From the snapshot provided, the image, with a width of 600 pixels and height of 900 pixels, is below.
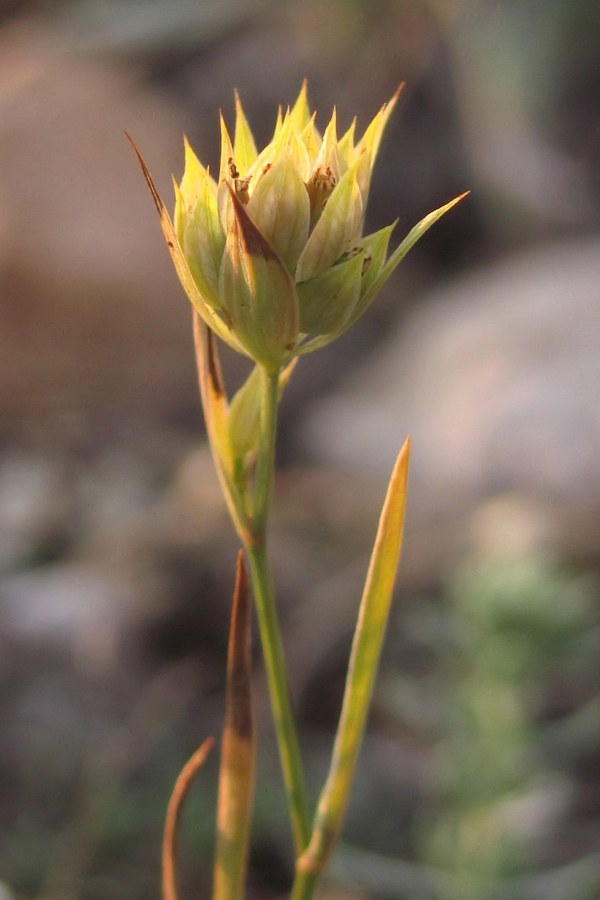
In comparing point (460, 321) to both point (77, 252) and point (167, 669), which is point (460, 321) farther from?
point (167, 669)

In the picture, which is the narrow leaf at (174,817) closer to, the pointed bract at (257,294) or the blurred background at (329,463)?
the pointed bract at (257,294)

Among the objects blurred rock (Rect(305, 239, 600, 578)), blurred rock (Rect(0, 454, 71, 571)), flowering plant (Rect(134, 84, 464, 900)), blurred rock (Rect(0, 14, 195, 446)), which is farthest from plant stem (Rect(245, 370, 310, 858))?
blurred rock (Rect(0, 14, 195, 446))

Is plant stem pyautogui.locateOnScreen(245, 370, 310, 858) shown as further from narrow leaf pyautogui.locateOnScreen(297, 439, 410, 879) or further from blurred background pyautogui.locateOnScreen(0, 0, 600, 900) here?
blurred background pyautogui.locateOnScreen(0, 0, 600, 900)

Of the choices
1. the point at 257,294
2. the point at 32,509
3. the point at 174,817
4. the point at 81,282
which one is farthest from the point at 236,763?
the point at 81,282

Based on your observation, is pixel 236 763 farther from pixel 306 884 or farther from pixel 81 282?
pixel 81 282

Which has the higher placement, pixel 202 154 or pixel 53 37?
pixel 53 37

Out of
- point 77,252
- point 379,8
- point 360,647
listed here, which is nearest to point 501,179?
point 379,8

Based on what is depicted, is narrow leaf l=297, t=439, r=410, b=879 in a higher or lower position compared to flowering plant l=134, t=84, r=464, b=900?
lower
